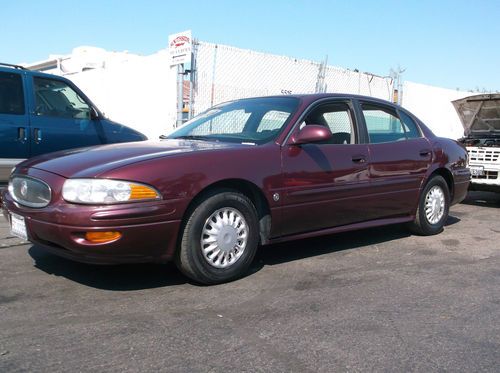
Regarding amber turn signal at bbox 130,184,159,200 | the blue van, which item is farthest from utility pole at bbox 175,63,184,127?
amber turn signal at bbox 130,184,159,200

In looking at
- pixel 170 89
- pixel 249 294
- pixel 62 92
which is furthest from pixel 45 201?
pixel 170 89

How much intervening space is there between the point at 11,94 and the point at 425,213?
5.16 meters

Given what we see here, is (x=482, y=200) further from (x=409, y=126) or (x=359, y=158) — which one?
(x=359, y=158)

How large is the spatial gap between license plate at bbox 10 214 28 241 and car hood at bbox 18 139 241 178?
399 millimetres

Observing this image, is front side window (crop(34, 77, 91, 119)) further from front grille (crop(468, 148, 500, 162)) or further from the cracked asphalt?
front grille (crop(468, 148, 500, 162))

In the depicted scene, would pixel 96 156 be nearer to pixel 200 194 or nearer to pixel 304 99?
pixel 200 194

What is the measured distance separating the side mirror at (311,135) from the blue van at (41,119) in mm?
3537

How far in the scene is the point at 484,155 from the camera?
28.3 feet

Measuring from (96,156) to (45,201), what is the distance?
494 mm

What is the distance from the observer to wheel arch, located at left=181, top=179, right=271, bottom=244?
388 cm

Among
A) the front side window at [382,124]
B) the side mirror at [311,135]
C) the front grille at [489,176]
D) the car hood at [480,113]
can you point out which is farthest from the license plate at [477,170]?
the side mirror at [311,135]

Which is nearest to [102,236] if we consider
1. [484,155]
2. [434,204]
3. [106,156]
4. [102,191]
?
[102,191]

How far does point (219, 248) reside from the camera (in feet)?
13.2

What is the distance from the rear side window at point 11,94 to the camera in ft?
21.0
